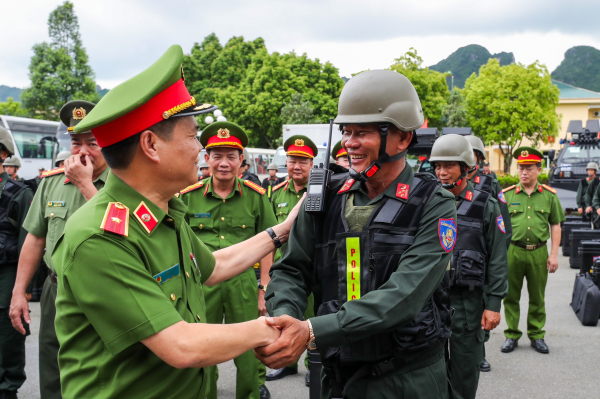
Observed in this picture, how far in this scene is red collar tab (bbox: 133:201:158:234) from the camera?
6.48ft

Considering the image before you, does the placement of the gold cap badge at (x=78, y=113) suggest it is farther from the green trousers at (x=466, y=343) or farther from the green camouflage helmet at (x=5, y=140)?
the green trousers at (x=466, y=343)

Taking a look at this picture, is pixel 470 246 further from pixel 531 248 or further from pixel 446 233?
pixel 531 248

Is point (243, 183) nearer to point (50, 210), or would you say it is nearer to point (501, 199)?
point (50, 210)

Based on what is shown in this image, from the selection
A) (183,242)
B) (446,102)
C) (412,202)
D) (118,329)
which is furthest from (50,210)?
(446,102)

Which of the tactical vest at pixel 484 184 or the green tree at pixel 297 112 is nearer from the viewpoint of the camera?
the tactical vest at pixel 484 184

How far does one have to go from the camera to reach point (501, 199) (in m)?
5.61

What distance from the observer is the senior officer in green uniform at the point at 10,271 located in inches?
184

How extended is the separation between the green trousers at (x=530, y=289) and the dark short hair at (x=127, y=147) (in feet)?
19.7

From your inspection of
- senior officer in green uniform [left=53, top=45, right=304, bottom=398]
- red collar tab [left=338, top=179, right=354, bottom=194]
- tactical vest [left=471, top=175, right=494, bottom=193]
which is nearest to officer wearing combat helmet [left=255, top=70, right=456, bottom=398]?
red collar tab [left=338, top=179, right=354, bottom=194]

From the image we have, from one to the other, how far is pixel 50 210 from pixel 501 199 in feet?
14.4


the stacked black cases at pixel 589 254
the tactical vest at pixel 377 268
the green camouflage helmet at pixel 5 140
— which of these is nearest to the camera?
the tactical vest at pixel 377 268

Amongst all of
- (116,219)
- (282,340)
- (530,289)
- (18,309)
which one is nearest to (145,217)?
(116,219)

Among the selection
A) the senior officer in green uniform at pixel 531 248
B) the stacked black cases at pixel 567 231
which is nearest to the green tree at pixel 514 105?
the stacked black cases at pixel 567 231

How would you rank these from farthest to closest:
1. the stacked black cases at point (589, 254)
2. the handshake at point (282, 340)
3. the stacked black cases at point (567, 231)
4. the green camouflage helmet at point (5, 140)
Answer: the stacked black cases at point (567, 231)
the stacked black cases at point (589, 254)
the green camouflage helmet at point (5, 140)
the handshake at point (282, 340)
